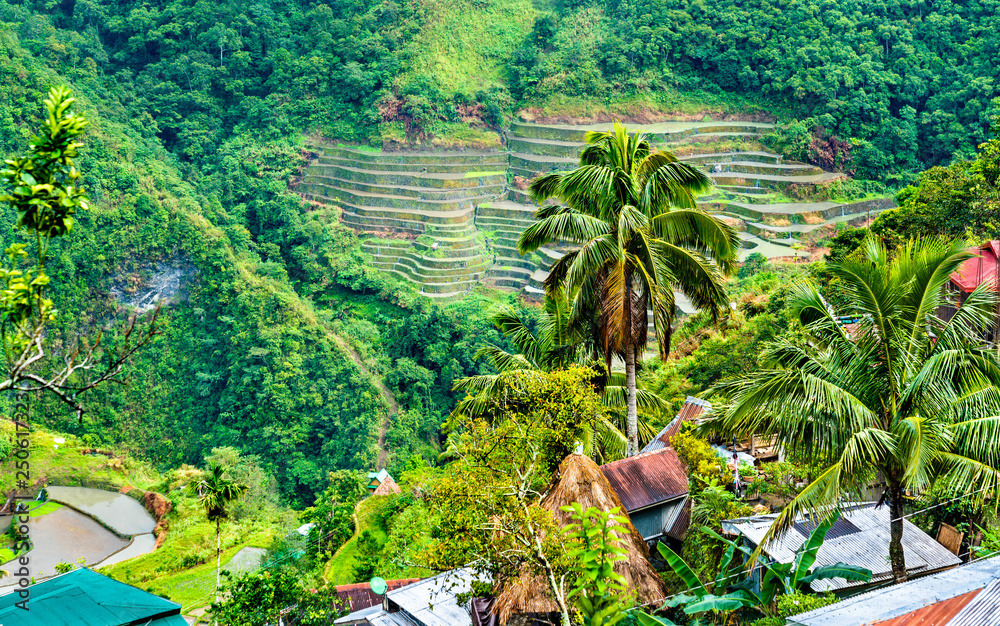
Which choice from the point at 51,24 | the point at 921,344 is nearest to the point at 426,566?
the point at 921,344

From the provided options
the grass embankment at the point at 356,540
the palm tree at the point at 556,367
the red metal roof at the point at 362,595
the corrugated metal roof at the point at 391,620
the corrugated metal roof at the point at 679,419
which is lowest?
the grass embankment at the point at 356,540

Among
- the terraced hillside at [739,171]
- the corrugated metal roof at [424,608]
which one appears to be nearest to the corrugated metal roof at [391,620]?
the corrugated metal roof at [424,608]

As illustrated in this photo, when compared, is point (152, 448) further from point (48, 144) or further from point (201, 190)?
point (48, 144)

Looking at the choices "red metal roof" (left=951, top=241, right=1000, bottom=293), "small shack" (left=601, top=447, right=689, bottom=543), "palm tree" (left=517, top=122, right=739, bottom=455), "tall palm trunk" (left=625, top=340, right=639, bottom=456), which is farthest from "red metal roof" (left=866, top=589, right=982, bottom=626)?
"red metal roof" (left=951, top=241, right=1000, bottom=293)

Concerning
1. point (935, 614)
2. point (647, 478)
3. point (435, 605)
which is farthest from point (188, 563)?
point (935, 614)

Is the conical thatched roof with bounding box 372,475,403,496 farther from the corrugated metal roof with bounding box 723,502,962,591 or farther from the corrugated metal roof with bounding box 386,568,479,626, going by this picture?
the corrugated metal roof with bounding box 723,502,962,591

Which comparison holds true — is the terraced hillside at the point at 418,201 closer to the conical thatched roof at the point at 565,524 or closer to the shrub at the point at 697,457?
the shrub at the point at 697,457
